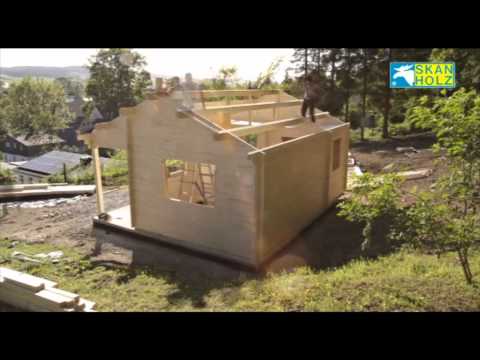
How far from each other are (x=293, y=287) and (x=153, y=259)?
357 centimetres

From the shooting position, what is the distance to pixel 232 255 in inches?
310

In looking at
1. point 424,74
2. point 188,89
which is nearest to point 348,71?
point 188,89

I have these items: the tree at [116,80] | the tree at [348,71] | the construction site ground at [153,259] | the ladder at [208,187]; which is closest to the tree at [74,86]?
the tree at [116,80]

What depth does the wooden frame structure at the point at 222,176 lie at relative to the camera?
24.6 feet

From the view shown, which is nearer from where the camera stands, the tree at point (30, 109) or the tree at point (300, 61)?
the tree at point (300, 61)

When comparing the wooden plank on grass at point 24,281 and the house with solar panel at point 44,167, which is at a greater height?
the wooden plank on grass at point 24,281

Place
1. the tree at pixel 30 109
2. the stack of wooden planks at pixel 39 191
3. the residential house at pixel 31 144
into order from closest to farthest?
1. the stack of wooden planks at pixel 39 191
2. the tree at pixel 30 109
3. the residential house at pixel 31 144

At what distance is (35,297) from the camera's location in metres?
5.55

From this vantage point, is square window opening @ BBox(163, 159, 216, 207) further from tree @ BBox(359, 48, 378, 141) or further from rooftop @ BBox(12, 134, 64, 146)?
rooftop @ BBox(12, 134, 64, 146)

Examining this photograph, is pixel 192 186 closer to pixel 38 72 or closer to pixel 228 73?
pixel 228 73

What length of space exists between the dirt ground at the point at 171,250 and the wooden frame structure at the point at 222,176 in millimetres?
349

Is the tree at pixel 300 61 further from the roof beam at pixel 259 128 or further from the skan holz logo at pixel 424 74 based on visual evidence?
the skan holz logo at pixel 424 74

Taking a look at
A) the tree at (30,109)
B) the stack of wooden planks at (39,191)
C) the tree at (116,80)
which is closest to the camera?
the stack of wooden planks at (39,191)
